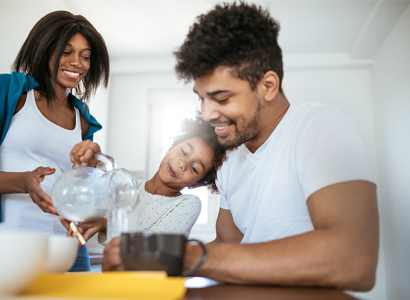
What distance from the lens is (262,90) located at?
3.26 ft

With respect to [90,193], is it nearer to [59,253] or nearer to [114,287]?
[59,253]

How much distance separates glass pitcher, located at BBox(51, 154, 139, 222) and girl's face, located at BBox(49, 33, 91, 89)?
68 centimetres

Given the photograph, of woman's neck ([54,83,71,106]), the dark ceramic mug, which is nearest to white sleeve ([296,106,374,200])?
the dark ceramic mug

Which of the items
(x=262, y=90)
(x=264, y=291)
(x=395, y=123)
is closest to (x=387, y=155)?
(x=395, y=123)

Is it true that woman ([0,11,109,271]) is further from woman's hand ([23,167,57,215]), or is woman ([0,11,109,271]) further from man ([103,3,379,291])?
man ([103,3,379,291])

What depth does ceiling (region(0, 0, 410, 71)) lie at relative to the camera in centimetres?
278

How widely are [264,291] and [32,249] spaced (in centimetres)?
34

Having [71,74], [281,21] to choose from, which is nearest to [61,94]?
[71,74]

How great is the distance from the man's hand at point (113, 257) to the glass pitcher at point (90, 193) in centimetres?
13

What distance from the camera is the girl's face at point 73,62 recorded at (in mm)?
1320

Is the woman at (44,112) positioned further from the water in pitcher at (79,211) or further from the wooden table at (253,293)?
the wooden table at (253,293)

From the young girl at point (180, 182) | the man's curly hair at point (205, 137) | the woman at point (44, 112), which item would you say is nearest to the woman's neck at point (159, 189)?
the young girl at point (180, 182)

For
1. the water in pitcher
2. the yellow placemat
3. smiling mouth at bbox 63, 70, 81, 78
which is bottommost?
the yellow placemat

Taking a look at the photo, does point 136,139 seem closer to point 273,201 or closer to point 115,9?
point 115,9
